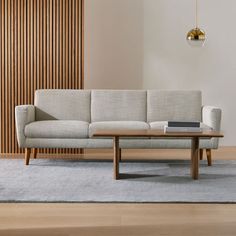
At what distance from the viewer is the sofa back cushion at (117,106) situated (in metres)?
6.16

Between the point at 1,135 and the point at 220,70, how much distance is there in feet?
10.2

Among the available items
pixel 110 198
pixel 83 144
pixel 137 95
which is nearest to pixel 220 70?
pixel 137 95

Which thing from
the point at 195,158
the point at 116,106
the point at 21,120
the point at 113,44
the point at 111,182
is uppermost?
the point at 113,44

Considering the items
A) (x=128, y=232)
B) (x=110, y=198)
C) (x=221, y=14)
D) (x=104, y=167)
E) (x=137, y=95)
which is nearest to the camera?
(x=128, y=232)

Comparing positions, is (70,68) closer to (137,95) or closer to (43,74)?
(43,74)

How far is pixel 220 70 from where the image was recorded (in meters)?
7.22

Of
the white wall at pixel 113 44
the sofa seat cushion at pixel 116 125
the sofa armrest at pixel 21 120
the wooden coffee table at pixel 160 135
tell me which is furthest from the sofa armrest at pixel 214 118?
the sofa armrest at pixel 21 120

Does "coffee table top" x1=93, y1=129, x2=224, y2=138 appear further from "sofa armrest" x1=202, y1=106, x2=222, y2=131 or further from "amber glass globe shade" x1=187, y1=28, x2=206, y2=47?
"amber glass globe shade" x1=187, y1=28, x2=206, y2=47

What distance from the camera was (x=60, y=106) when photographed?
616 cm

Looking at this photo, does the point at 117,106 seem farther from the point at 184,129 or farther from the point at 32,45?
the point at 184,129

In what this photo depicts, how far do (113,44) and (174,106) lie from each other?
1.55 meters

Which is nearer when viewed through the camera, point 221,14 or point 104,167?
point 104,167

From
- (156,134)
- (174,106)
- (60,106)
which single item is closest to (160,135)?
(156,134)

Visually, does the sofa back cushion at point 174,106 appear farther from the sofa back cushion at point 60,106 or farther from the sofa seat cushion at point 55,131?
the sofa seat cushion at point 55,131
